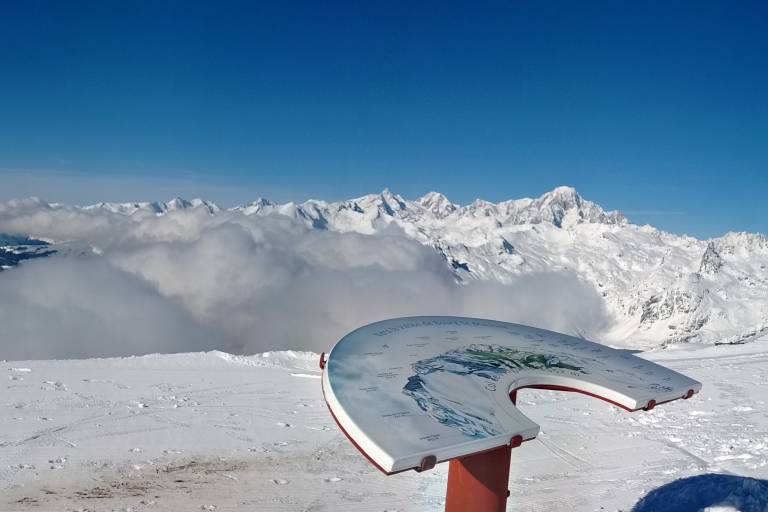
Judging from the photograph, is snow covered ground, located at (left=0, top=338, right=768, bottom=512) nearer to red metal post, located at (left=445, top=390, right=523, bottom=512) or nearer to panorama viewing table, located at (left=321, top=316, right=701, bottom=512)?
panorama viewing table, located at (left=321, top=316, right=701, bottom=512)

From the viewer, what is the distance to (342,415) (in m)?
6.45

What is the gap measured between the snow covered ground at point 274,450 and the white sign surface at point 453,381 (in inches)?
138

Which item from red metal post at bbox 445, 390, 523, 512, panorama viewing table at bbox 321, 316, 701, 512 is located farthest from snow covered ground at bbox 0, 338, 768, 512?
red metal post at bbox 445, 390, 523, 512

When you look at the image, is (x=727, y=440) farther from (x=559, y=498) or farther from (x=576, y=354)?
(x=576, y=354)

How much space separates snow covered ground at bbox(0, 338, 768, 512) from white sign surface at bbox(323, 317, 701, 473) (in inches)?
138

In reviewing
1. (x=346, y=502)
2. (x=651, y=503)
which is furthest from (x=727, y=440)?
(x=346, y=502)

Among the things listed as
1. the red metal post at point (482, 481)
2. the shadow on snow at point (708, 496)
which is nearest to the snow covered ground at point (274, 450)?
the shadow on snow at point (708, 496)

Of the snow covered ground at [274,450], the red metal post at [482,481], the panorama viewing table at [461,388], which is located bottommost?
the snow covered ground at [274,450]

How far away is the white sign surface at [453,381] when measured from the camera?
597 cm

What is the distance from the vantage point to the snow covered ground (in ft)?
36.8

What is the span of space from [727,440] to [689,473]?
3425 mm

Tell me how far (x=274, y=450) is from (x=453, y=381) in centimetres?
804

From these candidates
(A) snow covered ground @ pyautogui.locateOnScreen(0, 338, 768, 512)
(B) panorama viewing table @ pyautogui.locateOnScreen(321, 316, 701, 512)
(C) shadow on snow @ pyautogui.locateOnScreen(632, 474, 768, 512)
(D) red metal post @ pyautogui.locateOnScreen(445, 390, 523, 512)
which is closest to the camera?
(B) panorama viewing table @ pyautogui.locateOnScreen(321, 316, 701, 512)

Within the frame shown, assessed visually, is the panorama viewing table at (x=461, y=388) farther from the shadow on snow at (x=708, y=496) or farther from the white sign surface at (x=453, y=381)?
the shadow on snow at (x=708, y=496)
